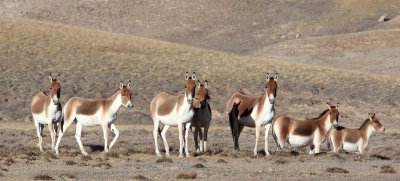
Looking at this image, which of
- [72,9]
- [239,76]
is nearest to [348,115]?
[239,76]

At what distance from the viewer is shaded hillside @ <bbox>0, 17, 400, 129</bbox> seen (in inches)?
1900

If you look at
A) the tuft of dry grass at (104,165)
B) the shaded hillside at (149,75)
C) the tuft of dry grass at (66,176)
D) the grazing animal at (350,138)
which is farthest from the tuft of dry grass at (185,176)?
the shaded hillside at (149,75)

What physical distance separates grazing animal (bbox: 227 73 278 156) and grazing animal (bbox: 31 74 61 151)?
610cm

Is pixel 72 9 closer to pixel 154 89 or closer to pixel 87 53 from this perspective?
pixel 87 53

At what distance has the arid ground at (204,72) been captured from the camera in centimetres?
2109

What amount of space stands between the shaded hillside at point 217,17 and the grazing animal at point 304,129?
267 ft

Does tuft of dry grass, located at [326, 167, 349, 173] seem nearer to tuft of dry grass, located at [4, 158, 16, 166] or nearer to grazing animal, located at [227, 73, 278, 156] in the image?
grazing animal, located at [227, 73, 278, 156]

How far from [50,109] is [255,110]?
22.3ft

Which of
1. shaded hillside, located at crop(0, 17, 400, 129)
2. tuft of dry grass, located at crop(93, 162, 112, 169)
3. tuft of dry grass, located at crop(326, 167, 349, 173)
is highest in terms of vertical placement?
shaded hillside, located at crop(0, 17, 400, 129)

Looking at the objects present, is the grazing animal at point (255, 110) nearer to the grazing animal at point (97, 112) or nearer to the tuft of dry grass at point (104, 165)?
the grazing animal at point (97, 112)

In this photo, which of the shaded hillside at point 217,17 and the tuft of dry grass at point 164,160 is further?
the shaded hillside at point 217,17

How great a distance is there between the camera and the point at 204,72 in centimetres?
5972

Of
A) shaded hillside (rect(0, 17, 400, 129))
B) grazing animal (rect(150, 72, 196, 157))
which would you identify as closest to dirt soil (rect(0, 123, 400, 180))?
grazing animal (rect(150, 72, 196, 157))

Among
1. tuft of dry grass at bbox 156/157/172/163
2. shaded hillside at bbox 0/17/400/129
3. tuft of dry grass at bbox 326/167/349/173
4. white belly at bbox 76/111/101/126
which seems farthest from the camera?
shaded hillside at bbox 0/17/400/129
